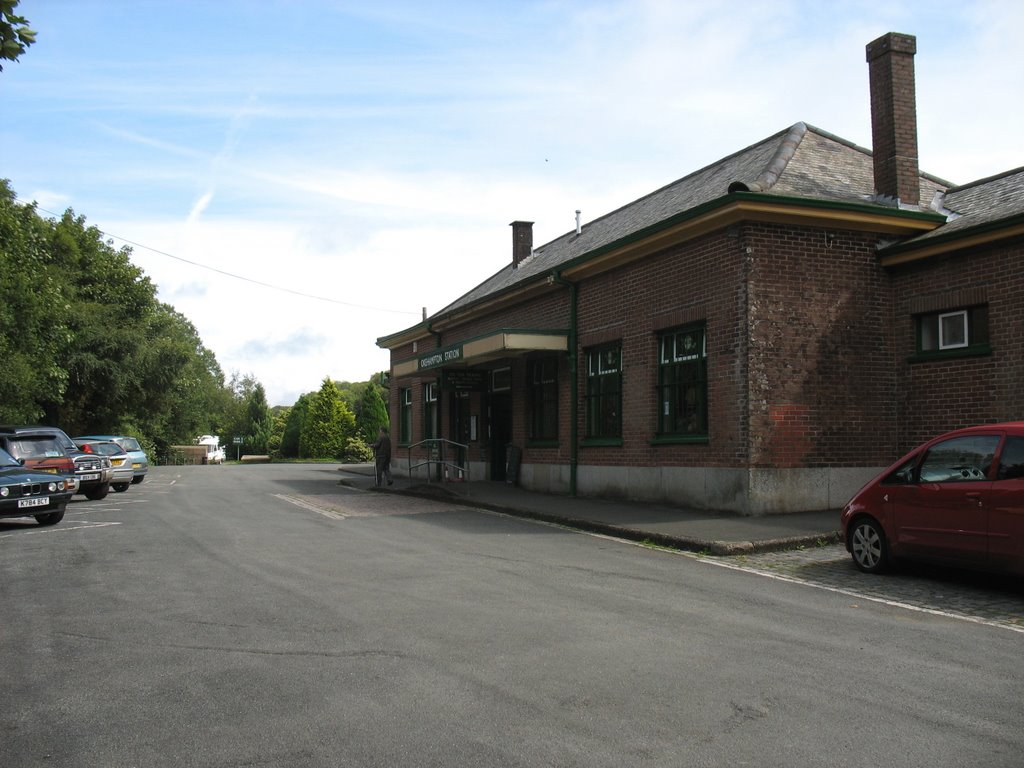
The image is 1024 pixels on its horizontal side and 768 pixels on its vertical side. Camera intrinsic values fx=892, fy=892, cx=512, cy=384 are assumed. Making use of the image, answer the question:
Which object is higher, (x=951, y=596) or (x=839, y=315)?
(x=839, y=315)

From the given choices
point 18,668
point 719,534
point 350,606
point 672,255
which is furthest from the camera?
point 672,255

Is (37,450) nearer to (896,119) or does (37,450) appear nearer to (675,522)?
(675,522)

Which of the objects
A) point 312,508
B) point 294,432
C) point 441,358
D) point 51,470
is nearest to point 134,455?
point 51,470

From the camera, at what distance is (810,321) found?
47.9ft

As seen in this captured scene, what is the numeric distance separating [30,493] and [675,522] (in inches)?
410

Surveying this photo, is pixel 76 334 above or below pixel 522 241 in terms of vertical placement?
below

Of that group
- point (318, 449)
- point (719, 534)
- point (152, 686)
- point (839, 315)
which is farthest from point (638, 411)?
point (318, 449)

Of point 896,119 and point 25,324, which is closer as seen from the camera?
point 896,119

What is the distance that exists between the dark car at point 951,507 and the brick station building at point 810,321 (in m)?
4.17

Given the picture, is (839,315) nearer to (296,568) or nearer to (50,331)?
(296,568)

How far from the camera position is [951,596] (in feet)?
27.8

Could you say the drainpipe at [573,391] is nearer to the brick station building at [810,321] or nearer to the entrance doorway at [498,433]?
the brick station building at [810,321]

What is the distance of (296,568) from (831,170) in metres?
12.5

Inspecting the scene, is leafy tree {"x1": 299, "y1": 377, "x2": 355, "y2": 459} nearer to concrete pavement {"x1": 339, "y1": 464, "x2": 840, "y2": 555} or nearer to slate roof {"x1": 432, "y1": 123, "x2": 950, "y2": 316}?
slate roof {"x1": 432, "y1": 123, "x2": 950, "y2": 316}
